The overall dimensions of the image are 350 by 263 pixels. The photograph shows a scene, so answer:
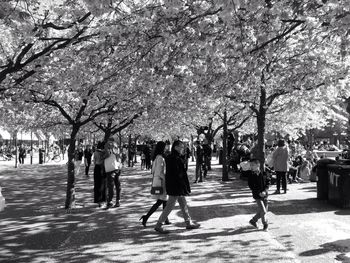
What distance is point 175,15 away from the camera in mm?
6934

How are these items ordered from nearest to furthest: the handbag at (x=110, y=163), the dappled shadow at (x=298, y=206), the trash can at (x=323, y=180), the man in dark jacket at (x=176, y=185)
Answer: the man in dark jacket at (x=176, y=185) → the dappled shadow at (x=298, y=206) → the handbag at (x=110, y=163) → the trash can at (x=323, y=180)

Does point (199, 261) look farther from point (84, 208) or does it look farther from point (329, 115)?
point (329, 115)

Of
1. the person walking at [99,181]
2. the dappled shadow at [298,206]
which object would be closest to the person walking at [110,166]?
the person walking at [99,181]

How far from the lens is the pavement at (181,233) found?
6.73 m

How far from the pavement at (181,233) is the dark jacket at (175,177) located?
794 mm

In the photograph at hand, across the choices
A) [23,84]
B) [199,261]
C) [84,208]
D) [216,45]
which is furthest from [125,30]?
[84,208]

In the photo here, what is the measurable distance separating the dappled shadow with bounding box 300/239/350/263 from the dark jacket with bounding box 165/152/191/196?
273 centimetres

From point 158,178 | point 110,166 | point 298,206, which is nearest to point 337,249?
point 158,178

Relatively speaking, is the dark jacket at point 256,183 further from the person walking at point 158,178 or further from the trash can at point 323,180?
the trash can at point 323,180

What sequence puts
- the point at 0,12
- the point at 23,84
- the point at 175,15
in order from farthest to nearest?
the point at 23,84 → the point at 175,15 → the point at 0,12

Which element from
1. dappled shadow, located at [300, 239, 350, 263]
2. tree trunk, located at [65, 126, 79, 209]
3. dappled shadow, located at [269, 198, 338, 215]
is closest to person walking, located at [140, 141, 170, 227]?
dappled shadow, located at [269, 198, 338, 215]

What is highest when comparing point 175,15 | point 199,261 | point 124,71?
point 175,15

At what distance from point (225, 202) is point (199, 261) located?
6198 mm

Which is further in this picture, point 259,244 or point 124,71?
point 124,71
